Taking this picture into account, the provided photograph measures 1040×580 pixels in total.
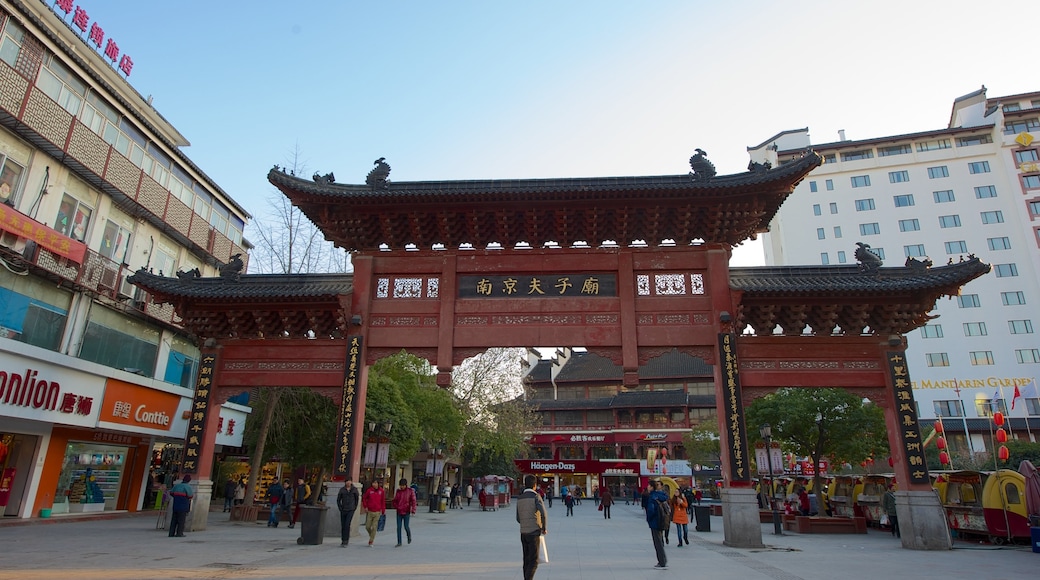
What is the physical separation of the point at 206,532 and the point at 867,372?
16205 millimetres

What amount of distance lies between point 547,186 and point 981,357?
50367 mm

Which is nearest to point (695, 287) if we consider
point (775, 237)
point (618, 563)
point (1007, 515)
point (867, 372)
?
point (867, 372)

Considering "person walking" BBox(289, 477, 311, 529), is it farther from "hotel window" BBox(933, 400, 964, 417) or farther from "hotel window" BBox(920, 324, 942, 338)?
"hotel window" BBox(920, 324, 942, 338)

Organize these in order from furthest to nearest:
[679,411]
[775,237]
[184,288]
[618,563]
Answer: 1. [775,237]
2. [679,411]
3. [184,288]
4. [618,563]

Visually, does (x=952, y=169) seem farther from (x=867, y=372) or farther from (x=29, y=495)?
(x=29, y=495)

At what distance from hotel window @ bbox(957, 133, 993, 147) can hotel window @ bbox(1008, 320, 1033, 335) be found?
16.7 m

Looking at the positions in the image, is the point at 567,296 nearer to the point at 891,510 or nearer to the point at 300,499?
the point at 300,499

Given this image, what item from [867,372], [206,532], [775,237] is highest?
[775,237]

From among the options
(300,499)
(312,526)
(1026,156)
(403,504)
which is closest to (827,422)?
(403,504)

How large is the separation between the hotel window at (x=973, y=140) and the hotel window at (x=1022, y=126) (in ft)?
4.95

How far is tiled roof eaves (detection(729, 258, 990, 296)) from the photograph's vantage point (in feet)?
41.6

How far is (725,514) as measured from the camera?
42.6 ft

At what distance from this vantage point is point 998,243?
50.7 metres

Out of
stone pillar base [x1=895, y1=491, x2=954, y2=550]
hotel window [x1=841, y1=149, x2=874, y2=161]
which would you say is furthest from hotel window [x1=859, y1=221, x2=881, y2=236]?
stone pillar base [x1=895, y1=491, x2=954, y2=550]
